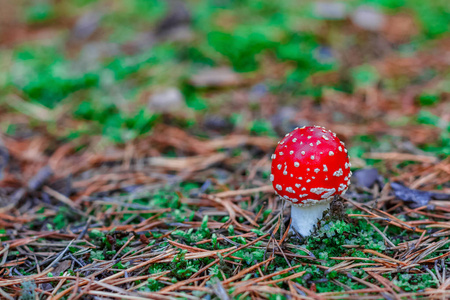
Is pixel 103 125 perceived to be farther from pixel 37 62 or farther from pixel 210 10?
pixel 210 10

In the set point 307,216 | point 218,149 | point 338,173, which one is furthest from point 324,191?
point 218,149

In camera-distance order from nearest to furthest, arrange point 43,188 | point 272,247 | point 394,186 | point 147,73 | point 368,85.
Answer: point 272,247 → point 394,186 → point 43,188 → point 368,85 → point 147,73

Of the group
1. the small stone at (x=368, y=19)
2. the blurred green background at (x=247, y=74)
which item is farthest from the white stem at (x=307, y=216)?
the small stone at (x=368, y=19)

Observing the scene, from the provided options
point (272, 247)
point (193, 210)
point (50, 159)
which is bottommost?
point (50, 159)

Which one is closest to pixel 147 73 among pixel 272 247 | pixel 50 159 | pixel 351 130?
pixel 50 159

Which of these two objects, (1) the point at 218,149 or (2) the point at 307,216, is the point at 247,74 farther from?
(2) the point at 307,216

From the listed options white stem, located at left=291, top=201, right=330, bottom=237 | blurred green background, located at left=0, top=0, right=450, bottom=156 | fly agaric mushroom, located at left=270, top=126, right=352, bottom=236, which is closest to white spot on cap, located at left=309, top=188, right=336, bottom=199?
fly agaric mushroom, located at left=270, top=126, right=352, bottom=236
